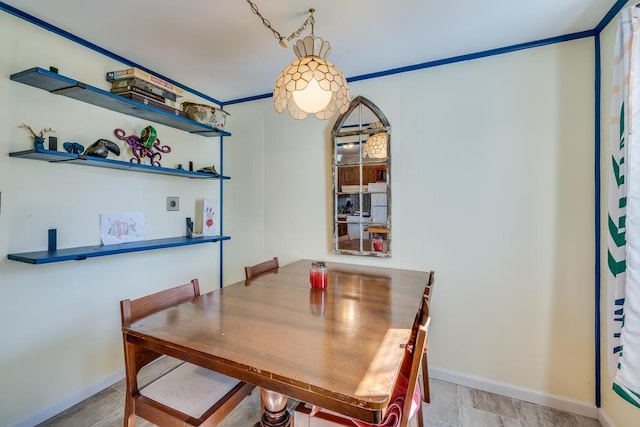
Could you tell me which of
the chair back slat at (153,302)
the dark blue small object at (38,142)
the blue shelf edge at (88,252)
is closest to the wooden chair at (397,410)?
the chair back slat at (153,302)

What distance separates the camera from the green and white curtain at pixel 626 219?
122 cm

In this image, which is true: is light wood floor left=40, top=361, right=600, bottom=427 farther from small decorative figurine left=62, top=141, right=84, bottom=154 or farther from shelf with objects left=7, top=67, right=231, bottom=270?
small decorative figurine left=62, top=141, right=84, bottom=154

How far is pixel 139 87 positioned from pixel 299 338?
1.96 metres

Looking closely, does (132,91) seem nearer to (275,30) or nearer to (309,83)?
(275,30)

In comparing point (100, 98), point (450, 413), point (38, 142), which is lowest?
point (450, 413)

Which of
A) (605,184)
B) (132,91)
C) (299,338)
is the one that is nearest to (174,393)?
(299,338)

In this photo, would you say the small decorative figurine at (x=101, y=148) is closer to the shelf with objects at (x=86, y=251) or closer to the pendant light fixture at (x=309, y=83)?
the shelf with objects at (x=86, y=251)

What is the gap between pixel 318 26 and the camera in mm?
1745

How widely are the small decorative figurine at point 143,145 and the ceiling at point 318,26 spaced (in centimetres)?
54

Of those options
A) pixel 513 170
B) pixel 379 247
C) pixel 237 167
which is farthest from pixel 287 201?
pixel 513 170

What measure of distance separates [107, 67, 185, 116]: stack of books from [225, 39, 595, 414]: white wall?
130 cm

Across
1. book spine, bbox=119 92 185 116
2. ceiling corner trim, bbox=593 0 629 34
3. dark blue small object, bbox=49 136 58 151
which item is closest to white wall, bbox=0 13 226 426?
dark blue small object, bbox=49 136 58 151

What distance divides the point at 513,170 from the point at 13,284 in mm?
3106

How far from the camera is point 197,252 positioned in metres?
2.79
